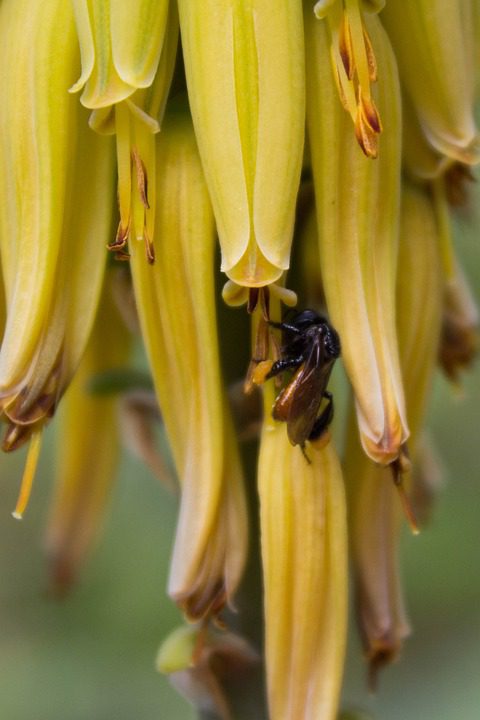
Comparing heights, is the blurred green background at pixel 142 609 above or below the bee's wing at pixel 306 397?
below

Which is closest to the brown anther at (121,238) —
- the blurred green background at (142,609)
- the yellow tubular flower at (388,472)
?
the yellow tubular flower at (388,472)

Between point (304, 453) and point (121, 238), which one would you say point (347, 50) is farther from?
point (304, 453)

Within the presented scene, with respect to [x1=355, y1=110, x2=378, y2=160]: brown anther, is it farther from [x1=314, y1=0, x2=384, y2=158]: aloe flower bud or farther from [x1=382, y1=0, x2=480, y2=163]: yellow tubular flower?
[x1=382, y1=0, x2=480, y2=163]: yellow tubular flower

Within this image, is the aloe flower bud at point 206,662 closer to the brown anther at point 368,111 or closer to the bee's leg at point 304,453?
the bee's leg at point 304,453

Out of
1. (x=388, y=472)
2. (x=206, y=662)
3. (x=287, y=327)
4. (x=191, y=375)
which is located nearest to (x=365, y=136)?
(x=287, y=327)

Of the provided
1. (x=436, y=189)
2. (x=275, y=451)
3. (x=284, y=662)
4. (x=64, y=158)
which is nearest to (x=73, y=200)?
(x=64, y=158)

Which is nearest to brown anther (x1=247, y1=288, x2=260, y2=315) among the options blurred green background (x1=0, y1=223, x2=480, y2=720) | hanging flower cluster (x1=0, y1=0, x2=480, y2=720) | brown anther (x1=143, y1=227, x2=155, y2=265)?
hanging flower cluster (x1=0, y1=0, x2=480, y2=720)
